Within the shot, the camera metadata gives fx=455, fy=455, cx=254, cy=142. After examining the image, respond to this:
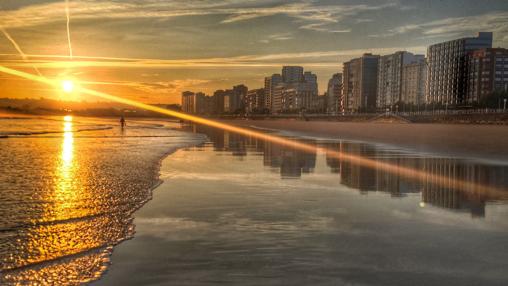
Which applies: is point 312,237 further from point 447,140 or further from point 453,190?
point 447,140

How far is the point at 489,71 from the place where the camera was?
18338 centimetres

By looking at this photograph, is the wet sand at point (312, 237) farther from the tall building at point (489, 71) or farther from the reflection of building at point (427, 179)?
the tall building at point (489, 71)

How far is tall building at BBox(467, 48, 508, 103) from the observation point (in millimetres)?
183000

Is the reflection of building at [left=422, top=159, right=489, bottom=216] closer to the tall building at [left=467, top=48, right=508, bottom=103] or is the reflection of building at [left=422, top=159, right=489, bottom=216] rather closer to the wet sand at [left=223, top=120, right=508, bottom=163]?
the wet sand at [left=223, top=120, right=508, bottom=163]

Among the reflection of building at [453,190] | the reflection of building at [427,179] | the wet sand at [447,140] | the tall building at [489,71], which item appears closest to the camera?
the reflection of building at [453,190]

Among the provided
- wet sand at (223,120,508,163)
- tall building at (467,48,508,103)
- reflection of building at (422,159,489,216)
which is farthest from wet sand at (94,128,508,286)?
tall building at (467,48,508,103)

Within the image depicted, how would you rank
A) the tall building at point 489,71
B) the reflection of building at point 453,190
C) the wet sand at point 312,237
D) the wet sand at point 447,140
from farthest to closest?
the tall building at point 489,71, the wet sand at point 447,140, the reflection of building at point 453,190, the wet sand at point 312,237

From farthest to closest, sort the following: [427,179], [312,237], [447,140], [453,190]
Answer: [447,140] → [427,179] → [453,190] → [312,237]

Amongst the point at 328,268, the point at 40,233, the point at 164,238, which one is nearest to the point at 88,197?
→ the point at 40,233

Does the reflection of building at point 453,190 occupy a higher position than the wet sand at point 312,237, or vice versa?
the reflection of building at point 453,190

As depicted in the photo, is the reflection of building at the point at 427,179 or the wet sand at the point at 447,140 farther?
the wet sand at the point at 447,140

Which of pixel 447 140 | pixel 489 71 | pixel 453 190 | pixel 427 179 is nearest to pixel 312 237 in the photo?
pixel 453 190

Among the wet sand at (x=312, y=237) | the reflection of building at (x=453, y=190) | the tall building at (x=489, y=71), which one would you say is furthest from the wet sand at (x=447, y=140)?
the tall building at (x=489, y=71)

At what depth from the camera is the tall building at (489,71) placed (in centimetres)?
18300
